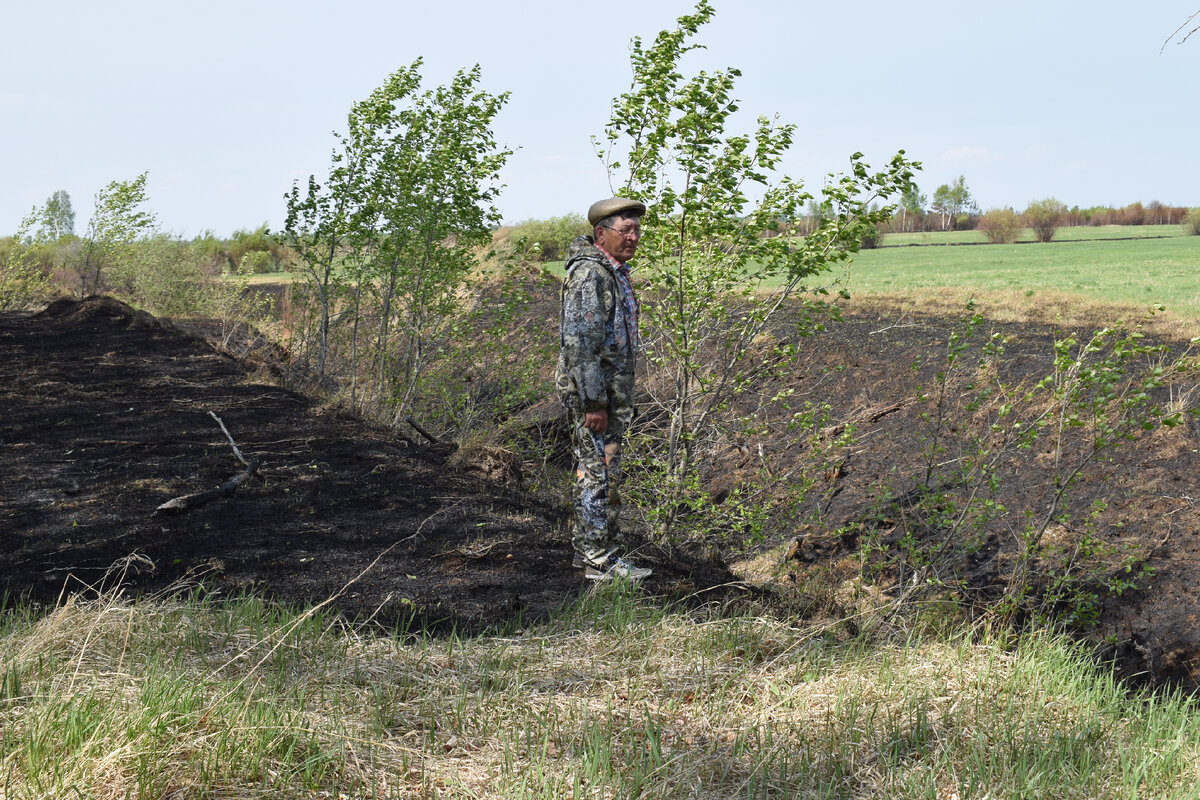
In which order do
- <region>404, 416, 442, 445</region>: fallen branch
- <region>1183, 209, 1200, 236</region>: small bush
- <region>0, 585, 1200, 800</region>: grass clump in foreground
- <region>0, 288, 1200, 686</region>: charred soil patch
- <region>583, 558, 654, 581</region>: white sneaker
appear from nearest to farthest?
<region>0, 585, 1200, 800</region>: grass clump in foreground → <region>583, 558, 654, 581</region>: white sneaker → <region>0, 288, 1200, 686</region>: charred soil patch → <region>404, 416, 442, 445</region>: fallen branch → <region>1183, 209, 1200, 236</region>: small bush

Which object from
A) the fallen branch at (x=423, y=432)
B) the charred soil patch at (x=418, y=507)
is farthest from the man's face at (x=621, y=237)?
the fallen branch at (x=423, y=432)

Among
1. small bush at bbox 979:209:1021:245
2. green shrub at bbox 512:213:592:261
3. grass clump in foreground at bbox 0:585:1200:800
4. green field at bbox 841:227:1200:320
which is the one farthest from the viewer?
small bush at bbox 979:209:1021:245

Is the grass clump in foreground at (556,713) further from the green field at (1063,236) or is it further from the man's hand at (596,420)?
the green field at (1063,236)

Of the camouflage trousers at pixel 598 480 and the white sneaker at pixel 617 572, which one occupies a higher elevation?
the camouflage trousers at pixel 598 480

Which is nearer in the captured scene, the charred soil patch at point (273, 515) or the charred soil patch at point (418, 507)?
the charred soil patch at point (273, 515)

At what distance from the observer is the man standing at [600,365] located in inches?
222

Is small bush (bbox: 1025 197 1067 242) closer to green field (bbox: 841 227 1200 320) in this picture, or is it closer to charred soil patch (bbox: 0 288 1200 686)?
green field (bbox: 841 227 1200 320)

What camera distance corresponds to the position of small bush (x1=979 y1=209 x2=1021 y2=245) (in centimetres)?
6069

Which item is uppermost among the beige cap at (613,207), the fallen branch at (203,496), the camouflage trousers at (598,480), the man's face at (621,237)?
the beige cap at (613,207)

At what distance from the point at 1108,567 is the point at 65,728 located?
260 inches

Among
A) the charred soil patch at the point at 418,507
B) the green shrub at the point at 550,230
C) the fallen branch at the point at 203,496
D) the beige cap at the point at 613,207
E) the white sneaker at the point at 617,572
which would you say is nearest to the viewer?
the beige cap at the point at 613,207

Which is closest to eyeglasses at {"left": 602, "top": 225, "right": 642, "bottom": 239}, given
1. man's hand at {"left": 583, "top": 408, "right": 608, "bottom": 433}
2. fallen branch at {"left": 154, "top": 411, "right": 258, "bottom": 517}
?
man's hand at {"left": 583, "top": 408, "right": 608, "bottom": 433}

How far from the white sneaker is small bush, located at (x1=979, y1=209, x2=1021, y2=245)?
58.9 m

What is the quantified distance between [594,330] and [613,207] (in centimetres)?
70
